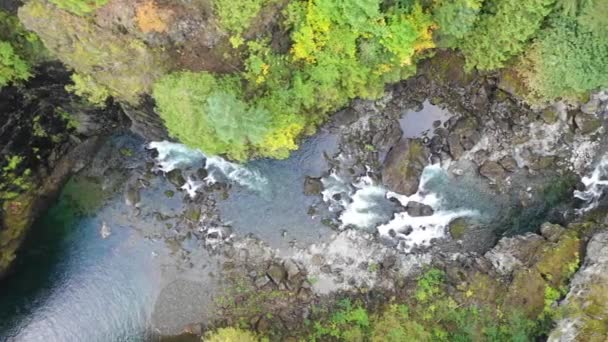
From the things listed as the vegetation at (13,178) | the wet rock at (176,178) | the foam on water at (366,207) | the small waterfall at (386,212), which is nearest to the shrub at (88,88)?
the vegetation at (13,178)

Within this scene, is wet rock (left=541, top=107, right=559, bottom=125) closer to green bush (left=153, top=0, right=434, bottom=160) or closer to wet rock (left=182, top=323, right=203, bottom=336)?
green bush (left=153, top=0, right=434, bottom=160)

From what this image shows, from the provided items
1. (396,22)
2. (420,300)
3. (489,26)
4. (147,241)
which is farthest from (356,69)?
(147,241)

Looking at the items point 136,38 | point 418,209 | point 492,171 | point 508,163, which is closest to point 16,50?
point 136,38

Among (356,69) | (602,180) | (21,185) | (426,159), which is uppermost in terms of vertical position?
(602,180)

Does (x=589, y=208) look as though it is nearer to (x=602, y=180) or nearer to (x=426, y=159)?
(x=602, y=180)

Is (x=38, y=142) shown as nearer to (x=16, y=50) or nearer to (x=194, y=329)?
(x=16, y=50)

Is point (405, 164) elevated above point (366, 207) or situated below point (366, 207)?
above
